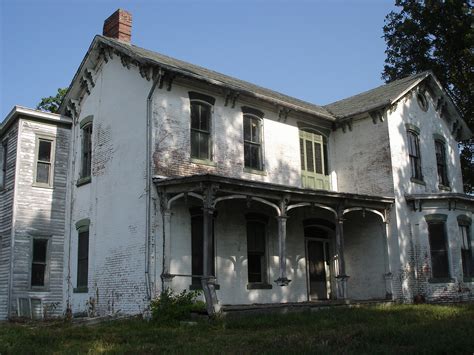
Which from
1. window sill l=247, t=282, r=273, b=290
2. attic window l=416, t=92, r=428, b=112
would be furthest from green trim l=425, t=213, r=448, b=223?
window sill l=247, t=282, r=273, b=290

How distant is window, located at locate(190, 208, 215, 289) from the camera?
15047 millimetres

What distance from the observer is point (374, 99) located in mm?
20469

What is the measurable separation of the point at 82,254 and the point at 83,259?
188 mm

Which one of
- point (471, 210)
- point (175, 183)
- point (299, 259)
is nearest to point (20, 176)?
point (175, 183)

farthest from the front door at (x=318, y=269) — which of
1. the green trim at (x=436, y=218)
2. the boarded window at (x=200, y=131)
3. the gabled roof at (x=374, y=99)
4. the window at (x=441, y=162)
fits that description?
the window at (x=441, y=162)

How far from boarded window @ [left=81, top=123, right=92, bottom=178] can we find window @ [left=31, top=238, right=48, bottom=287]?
8.44 ft

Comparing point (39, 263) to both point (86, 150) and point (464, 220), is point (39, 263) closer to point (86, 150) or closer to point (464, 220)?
point (86, 150)

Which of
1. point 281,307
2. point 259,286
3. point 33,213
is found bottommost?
point 281,307

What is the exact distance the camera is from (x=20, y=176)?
1805cm

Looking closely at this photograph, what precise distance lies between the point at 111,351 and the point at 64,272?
1010 centimetres

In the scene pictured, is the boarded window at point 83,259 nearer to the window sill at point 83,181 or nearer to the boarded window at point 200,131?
the window sill at point 83,181

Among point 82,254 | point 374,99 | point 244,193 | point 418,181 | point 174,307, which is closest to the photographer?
point 174,307

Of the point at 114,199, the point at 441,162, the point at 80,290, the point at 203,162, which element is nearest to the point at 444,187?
the point at 441,162

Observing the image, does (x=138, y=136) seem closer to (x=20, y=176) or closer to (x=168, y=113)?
(x=168, y=113)
